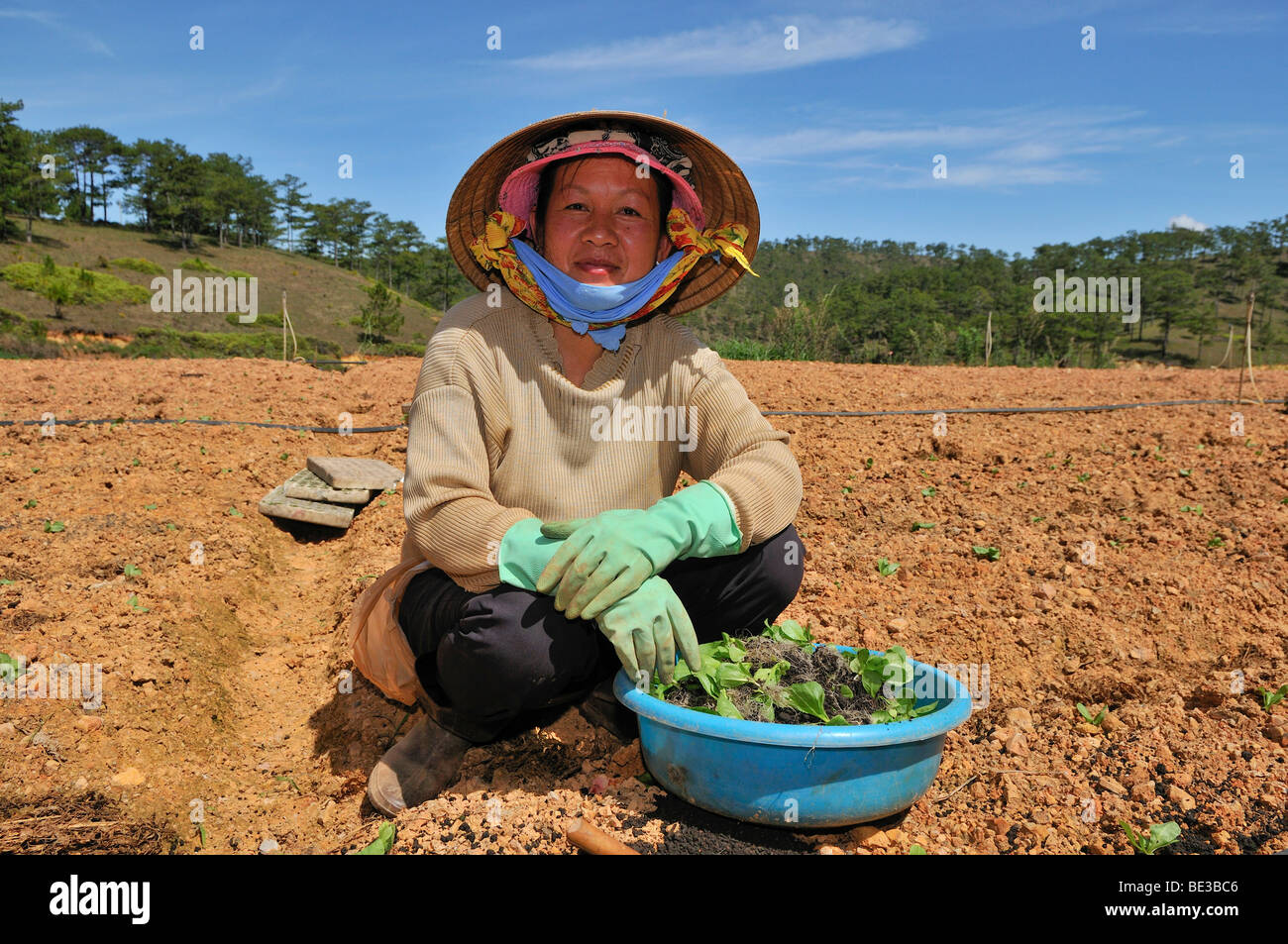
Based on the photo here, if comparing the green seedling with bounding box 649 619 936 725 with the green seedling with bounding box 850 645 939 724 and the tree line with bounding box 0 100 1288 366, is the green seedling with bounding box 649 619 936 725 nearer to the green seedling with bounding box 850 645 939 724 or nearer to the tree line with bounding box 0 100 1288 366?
the green seedling with bounding box 850 645 939 724

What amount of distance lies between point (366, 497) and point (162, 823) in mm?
2751

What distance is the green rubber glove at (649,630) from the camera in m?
1.63

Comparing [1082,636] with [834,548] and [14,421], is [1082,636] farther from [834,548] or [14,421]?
[14,421]

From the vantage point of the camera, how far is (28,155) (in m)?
47.8

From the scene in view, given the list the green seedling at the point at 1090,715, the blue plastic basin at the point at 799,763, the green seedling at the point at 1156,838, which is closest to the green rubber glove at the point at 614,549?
the blue plastic basin at the point at 799,763

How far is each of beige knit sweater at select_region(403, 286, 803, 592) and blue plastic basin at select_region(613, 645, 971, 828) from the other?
0.48 meters

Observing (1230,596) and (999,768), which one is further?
(1230,596)

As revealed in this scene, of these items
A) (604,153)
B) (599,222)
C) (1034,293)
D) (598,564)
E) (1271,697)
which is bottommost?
(1271,697)

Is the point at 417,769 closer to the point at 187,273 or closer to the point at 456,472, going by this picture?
the point at 456,472

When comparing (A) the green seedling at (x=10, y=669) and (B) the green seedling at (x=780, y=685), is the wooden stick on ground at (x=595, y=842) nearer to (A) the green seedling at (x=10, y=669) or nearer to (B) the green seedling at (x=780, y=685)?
(B) the green seedling at (x=780, y=685)

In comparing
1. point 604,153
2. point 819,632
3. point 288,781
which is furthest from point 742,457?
point 288,781

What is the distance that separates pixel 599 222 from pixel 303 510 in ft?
10.1

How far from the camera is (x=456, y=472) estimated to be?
1.76 meters

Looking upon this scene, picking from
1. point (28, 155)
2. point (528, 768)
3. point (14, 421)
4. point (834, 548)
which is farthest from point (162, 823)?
point (28, 155)
